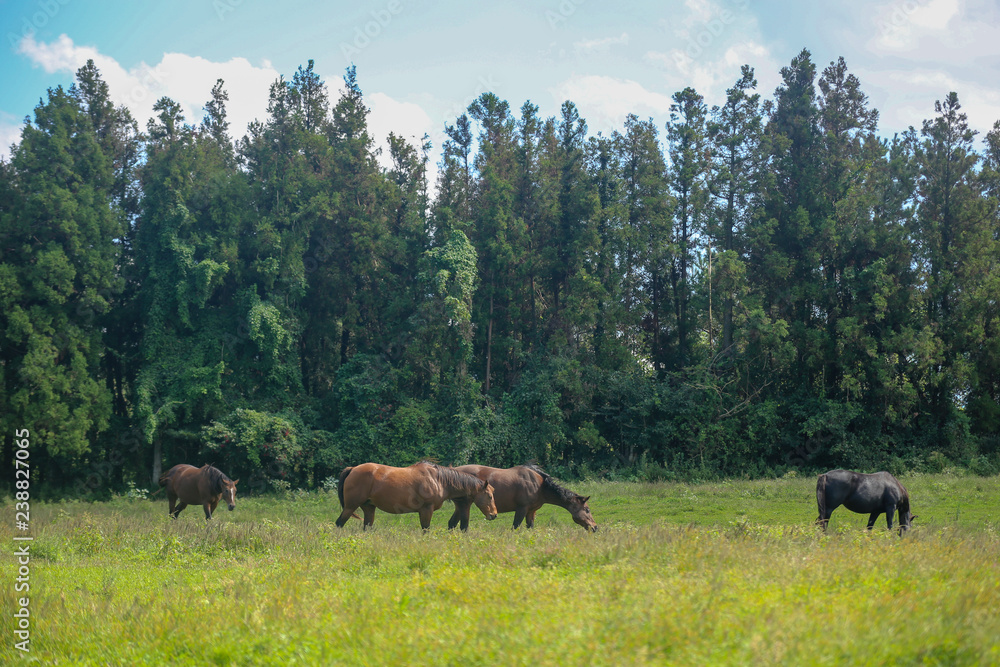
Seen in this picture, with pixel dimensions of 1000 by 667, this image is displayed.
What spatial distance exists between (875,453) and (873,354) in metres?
3.87

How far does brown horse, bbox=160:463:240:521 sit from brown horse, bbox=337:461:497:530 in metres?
4.39

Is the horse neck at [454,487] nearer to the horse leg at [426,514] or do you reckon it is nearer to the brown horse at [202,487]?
the horse leg at [426,514]

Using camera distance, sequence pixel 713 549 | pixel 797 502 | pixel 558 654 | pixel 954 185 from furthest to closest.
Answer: pixel 954 185 < pixel 797 502 < pixel 713 549 < pixel 558 654

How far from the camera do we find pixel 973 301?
28625 mm

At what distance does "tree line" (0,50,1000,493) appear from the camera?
91.3 feet

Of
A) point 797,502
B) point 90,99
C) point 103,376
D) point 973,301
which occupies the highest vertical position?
point 90,99

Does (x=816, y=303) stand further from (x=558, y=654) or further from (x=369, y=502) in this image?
(x=558, y=654)

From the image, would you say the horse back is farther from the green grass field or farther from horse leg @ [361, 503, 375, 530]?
the green grass field

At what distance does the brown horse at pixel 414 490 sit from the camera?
1441 cm

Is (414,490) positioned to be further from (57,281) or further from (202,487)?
(57,281)

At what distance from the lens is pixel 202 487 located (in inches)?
688

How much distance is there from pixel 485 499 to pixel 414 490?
4.65ft

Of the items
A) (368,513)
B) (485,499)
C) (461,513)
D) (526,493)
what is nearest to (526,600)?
(485,499)

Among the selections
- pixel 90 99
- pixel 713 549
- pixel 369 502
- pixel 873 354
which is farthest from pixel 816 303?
pixel 90 99
